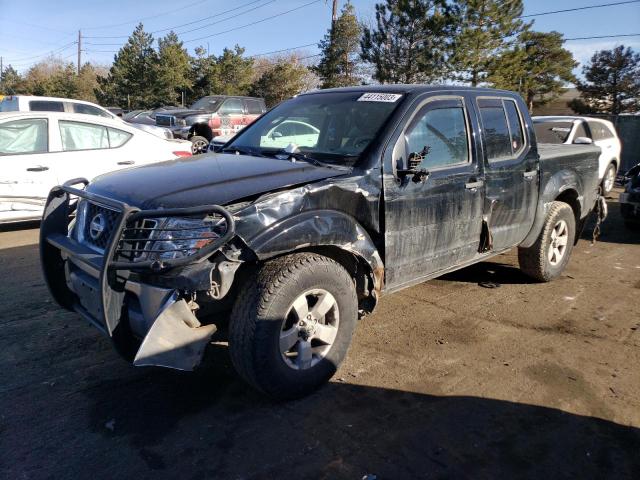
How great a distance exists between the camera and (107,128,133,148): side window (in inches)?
309

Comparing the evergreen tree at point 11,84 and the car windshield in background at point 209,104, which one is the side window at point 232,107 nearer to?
the car windshield in background at point 209,104

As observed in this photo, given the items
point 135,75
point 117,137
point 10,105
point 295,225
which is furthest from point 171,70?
point 295,225

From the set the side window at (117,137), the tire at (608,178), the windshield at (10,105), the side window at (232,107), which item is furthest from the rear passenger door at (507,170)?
the side window at (232,107)

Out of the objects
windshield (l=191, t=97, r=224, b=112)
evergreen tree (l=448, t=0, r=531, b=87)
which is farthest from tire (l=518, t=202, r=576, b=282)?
evergreen tree (l=448, t=0, r=531, b=87)

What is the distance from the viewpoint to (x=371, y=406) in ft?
10.5

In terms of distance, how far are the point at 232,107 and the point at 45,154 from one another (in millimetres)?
12243

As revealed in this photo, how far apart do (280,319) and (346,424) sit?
0.71 m

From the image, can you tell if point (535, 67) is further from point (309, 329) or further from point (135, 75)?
point (309, 329)

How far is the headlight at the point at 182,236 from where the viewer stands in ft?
9.03

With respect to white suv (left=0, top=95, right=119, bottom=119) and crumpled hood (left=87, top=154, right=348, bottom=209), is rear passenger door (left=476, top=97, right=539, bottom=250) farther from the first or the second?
white suv (left=0, top=95, right=119, bottom=119)

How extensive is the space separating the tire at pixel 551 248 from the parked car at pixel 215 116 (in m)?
13.4

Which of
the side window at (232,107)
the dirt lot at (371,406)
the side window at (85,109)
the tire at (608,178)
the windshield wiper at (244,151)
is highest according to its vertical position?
the side window at (232,107)

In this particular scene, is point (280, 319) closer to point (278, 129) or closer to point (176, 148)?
point (278, 129)

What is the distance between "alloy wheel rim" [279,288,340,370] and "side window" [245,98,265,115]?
55.4ft
